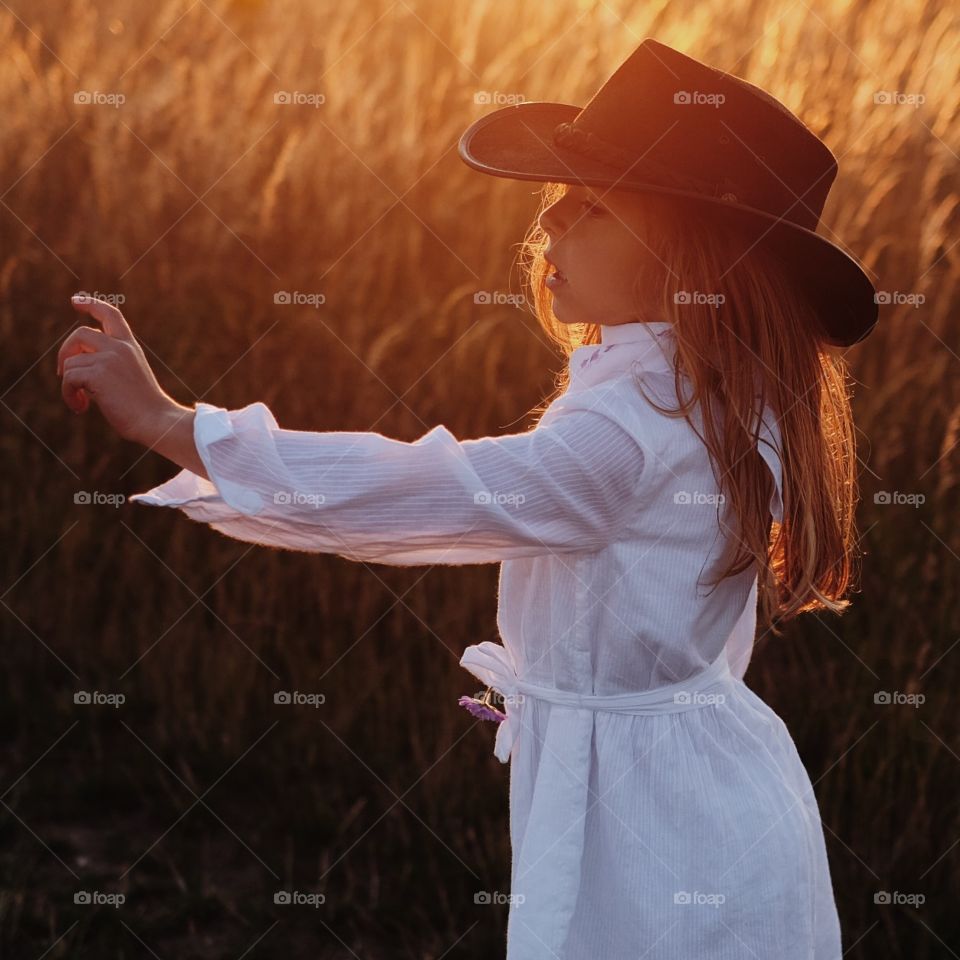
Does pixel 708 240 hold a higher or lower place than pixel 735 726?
higher

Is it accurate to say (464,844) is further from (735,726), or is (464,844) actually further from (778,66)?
(778,66)

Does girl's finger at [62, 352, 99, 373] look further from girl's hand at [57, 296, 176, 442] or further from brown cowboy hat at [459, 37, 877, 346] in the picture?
brown cowboy hat at [459, 37, 877, 346]

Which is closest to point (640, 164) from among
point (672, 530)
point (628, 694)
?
point (672, 530)

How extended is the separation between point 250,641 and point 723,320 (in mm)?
1631

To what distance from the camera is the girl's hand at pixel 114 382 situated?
110 centimetres

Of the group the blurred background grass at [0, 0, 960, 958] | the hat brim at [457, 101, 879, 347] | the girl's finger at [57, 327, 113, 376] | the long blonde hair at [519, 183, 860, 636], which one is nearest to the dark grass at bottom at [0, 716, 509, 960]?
the blurred background grass at [0, 0, 960, 958]

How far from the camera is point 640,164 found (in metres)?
1.33

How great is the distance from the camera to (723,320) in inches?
53.0

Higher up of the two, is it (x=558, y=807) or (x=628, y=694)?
(x=628, y=694)

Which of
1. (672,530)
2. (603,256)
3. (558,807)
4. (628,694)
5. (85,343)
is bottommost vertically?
(558,807)

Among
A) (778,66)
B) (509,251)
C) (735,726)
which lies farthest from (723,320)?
(778,66)

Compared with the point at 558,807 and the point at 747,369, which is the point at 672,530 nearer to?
the point at 747,369

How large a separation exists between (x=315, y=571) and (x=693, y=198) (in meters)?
1.59

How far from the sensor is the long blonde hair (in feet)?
4.31
